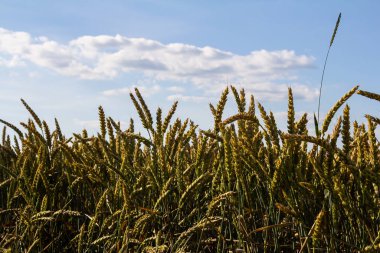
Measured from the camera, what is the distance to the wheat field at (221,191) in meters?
1.98

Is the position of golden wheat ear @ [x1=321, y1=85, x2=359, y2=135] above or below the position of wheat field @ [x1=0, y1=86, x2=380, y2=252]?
above

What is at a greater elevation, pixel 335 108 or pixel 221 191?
pixel 335 108

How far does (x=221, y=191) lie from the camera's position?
2406 mm

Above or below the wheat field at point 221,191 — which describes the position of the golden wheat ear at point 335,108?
above

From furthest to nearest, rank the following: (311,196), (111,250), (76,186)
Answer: (76,186), (111,250), (311,196)

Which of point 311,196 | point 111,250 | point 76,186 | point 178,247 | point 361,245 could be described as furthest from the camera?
point 76,186

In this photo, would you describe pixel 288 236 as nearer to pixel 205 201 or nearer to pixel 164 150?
pixel 205 201

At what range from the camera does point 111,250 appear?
8.35 ft

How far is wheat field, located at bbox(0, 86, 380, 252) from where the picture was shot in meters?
1.98

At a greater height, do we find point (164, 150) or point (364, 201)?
point (164, 150)

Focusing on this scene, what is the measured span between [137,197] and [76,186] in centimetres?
70

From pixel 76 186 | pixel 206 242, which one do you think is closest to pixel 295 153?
pixel 206 242

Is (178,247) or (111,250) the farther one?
(111,250)

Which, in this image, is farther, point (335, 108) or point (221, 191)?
point (221, 191)
